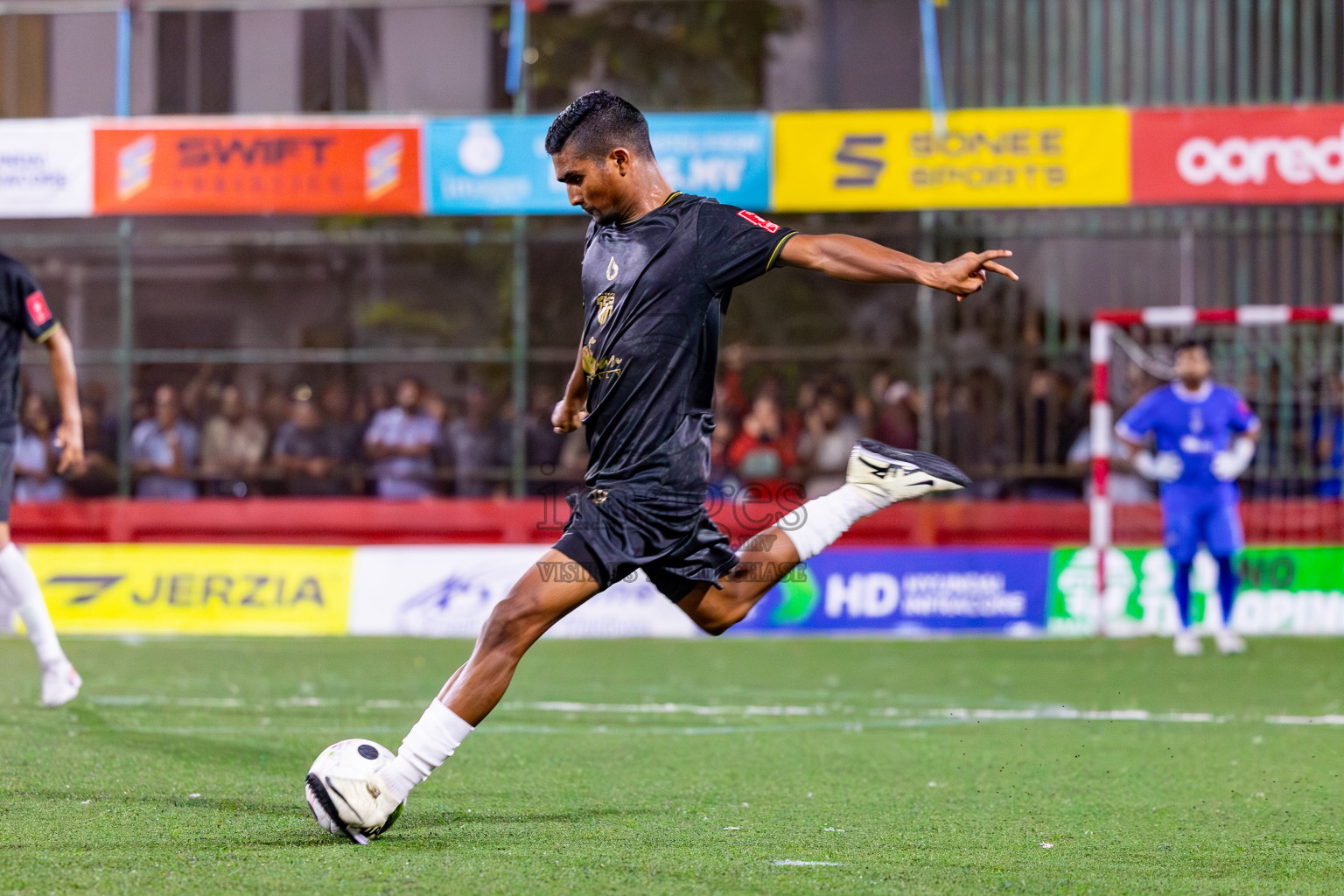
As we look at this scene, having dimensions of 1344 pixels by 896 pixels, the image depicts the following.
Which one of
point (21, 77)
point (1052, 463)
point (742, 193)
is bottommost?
point (1052, 463)

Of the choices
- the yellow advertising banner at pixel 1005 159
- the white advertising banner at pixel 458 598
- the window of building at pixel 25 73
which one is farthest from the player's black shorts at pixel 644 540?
the window of building at pixel 25 73

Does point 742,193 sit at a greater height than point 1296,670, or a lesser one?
greater

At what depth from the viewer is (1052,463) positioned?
1485 centimetres

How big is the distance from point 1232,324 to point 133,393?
410 inches

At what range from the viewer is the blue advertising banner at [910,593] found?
1365cm

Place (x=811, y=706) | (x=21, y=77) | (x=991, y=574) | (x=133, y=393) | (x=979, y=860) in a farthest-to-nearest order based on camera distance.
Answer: (x=21, y=77) < (x=133, y=393) < (x=991, y=574) < (x=811, y=706) < (x=979, y=860)

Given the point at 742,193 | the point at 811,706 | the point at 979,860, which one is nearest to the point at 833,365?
the point at 742,193

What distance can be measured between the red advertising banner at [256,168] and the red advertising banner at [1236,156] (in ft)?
21.3

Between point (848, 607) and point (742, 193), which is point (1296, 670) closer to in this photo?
point (848, 607)

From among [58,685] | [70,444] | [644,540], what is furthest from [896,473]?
[58,685]

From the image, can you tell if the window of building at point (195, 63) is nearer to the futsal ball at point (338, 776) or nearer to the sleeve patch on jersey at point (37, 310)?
the sleeve patch on jersey at point (37, 310)

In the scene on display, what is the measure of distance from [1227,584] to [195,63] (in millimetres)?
11676

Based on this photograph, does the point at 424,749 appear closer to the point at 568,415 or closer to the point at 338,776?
the point at 338,776

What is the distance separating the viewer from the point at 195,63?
674 inches
